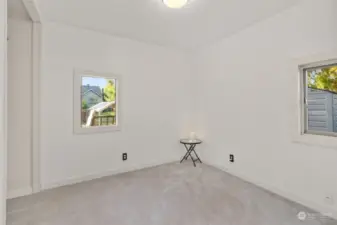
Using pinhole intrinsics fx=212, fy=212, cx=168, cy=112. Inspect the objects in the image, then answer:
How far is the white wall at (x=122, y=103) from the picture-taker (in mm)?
2906

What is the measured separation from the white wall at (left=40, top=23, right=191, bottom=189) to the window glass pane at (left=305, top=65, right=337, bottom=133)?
226 centimetres

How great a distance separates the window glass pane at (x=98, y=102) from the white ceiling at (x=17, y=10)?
103cm

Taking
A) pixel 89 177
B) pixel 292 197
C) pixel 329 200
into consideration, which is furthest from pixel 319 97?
pixel 89 177

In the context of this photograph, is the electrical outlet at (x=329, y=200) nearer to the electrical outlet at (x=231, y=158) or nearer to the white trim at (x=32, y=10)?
the electrical outlet at (x=231, y=158)

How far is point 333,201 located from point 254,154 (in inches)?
41.4

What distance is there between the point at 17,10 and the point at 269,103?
3.36 metres

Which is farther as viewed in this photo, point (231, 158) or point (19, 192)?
point (231, 158)

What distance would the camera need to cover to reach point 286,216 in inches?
84.8

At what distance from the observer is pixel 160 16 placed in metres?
2.78
